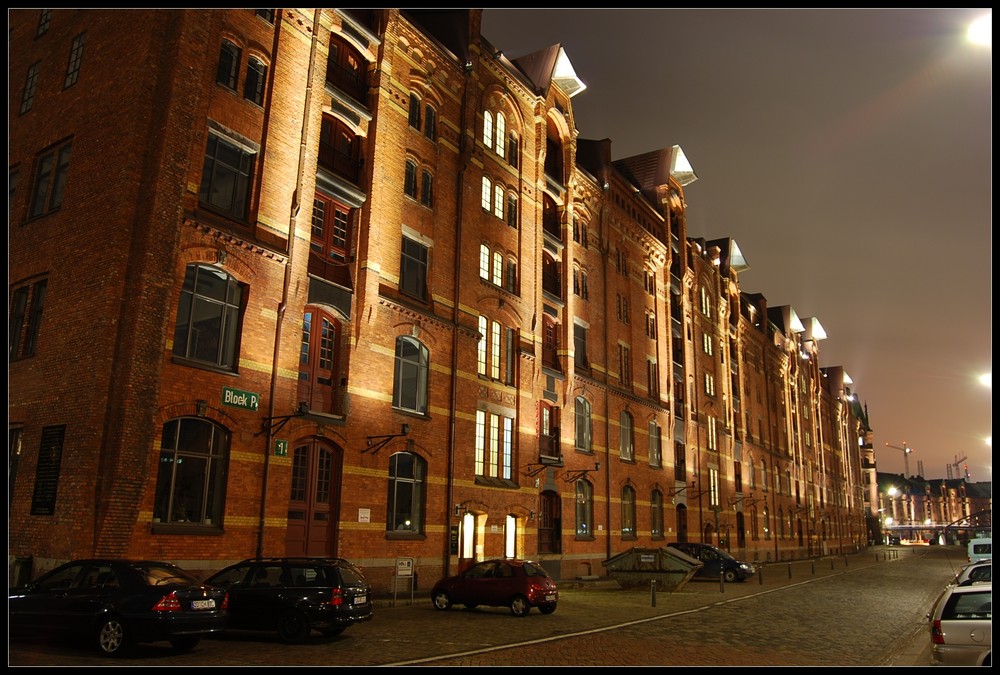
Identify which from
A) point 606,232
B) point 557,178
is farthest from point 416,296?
point 606,232

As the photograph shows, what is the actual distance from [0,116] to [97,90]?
1256cm

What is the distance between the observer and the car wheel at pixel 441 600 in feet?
67.8

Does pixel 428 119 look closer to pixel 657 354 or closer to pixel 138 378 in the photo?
pixel 138 378

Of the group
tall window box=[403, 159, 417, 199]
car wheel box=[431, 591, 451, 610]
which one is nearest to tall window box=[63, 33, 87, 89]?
tall window box=[403, 159, 417, 199]

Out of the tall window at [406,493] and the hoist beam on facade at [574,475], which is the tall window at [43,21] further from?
the hoist beam on facade at [574,475]

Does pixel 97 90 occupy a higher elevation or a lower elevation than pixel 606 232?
lower

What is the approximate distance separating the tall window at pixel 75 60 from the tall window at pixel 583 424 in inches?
907

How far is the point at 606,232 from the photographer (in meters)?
39.4

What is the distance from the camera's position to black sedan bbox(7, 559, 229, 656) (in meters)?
12.0

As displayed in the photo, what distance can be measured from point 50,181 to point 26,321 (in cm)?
388

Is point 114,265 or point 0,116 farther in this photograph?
point 114,265

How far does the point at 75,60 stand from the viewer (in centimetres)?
2114

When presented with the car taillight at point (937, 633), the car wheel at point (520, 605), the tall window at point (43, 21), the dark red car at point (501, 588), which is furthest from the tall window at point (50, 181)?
the car taillight at point (937, 633)

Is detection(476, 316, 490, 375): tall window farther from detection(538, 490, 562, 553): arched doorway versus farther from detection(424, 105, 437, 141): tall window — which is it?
detection(424, 105, 437, 141): tall window
